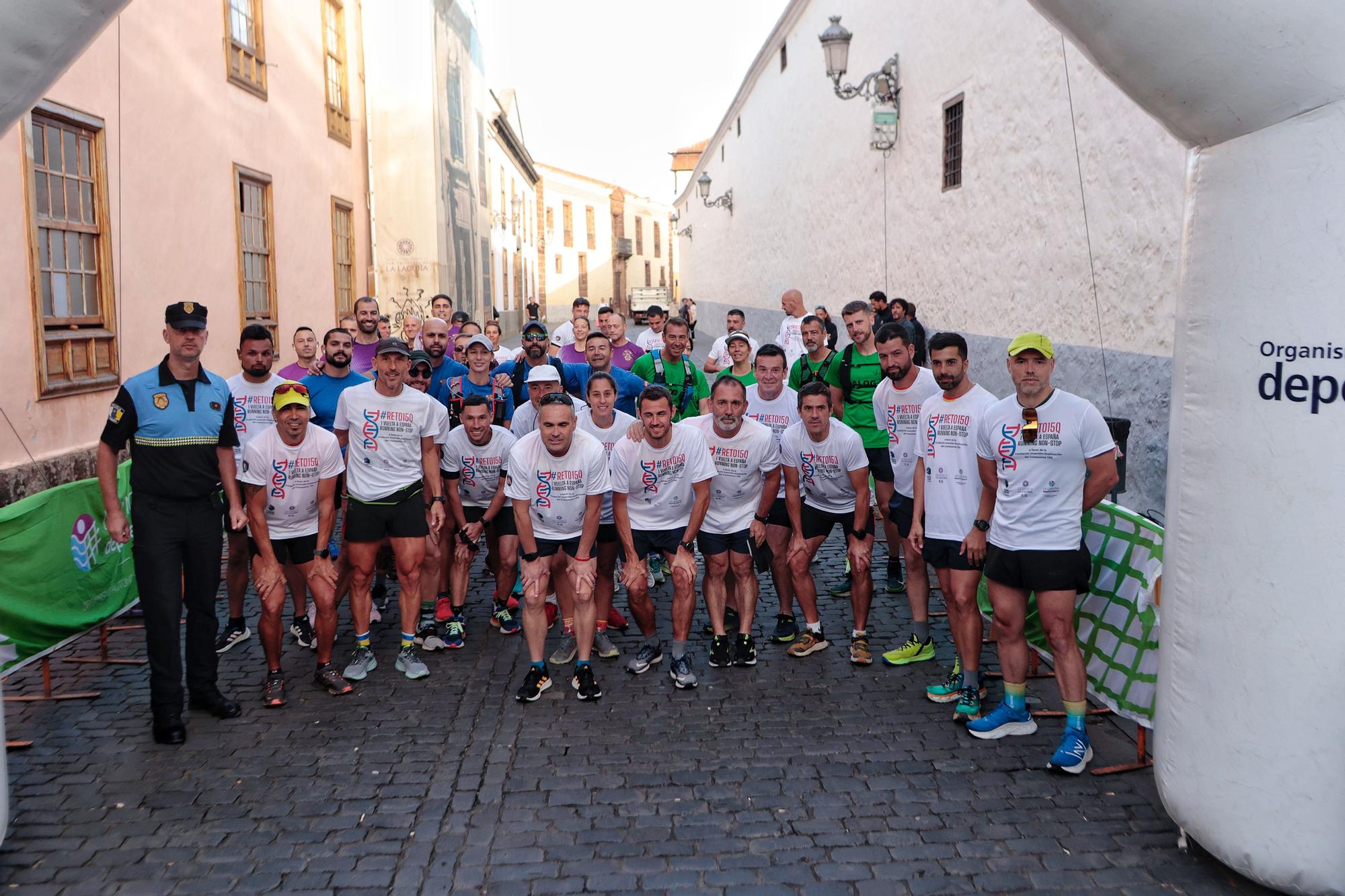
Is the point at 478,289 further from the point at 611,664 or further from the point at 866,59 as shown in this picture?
the point at 611,664

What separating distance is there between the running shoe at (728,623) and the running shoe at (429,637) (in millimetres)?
1708

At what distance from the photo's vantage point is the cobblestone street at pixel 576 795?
419 centimetres

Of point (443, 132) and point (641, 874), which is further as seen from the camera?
point (443, 132)

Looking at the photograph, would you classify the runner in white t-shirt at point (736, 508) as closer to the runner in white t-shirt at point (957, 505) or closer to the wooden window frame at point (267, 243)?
the runner in white t-shirt at point (957, 505)

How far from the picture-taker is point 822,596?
814 centimetres

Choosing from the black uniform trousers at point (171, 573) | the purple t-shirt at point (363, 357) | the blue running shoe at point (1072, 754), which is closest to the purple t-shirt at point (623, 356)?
the purple t-shirt at point (363, 357)

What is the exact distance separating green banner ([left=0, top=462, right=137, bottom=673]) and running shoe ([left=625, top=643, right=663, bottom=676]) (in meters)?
3.29

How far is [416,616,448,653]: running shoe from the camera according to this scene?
700 centimetres

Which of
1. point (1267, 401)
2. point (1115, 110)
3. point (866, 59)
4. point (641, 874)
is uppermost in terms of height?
point (866, 59)

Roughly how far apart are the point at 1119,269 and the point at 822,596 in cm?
394

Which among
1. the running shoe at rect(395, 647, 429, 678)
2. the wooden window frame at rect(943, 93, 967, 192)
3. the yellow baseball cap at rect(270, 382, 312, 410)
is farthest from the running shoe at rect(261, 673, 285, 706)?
the wooden window frame at rect(943, 93, 967, 192)

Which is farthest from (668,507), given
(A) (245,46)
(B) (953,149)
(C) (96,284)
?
(A) (245,46)

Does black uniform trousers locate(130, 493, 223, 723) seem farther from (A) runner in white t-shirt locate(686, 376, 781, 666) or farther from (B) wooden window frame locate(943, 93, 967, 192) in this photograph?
(B) wooden window frame locate(943, 93, 967, 192)

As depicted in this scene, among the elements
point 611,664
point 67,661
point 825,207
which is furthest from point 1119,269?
point 825,207
